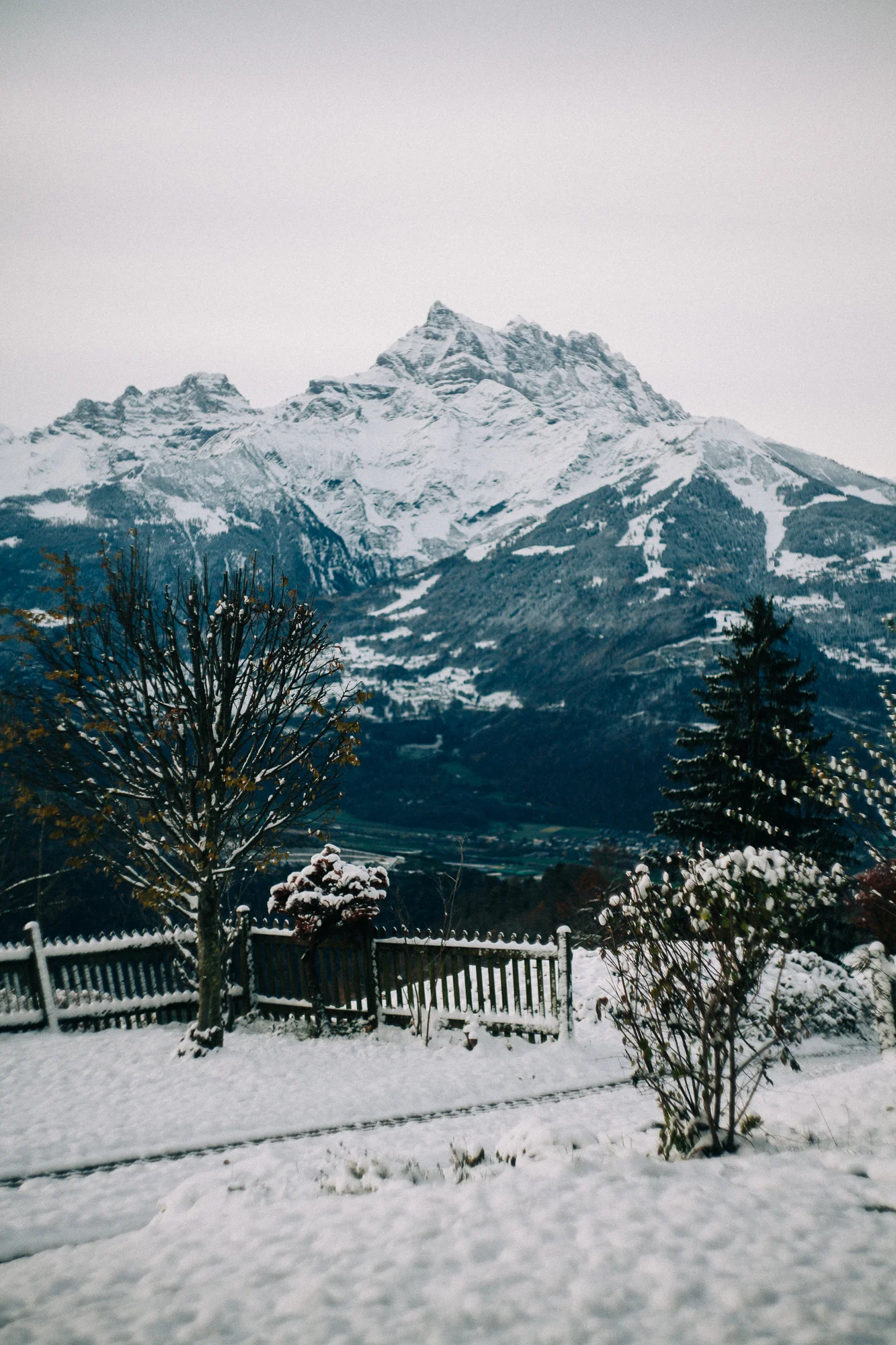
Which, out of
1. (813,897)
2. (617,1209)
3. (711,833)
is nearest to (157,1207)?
(617,1209)

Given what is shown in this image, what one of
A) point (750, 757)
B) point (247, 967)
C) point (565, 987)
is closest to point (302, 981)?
point (247, 967)

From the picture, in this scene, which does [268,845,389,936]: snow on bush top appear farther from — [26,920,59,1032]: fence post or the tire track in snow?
[26,920,59,1032]: fence post

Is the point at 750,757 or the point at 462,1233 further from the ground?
the point at 462,1233

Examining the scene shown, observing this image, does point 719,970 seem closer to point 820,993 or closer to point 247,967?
point 820,993

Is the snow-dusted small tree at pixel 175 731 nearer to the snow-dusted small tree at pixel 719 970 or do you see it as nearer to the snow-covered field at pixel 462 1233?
the snow-covered field at pixel 462 1233

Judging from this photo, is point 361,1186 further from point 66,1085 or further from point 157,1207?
point 66,1085

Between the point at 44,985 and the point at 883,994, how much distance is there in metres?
11.9

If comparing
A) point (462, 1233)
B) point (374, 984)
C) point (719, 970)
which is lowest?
point (374, 984)

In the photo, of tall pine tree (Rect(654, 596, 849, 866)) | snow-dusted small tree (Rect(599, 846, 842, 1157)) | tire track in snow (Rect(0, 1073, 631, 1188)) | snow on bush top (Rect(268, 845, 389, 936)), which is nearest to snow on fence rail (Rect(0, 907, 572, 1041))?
snow on bush top (Rect(268, 845, 389, 936))

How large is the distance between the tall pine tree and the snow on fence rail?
11.7m

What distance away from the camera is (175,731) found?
31.0 feet

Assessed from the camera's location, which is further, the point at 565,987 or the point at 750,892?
the point at 565,987

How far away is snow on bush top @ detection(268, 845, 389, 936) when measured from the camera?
10.4 m

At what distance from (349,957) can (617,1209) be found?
7027mm
